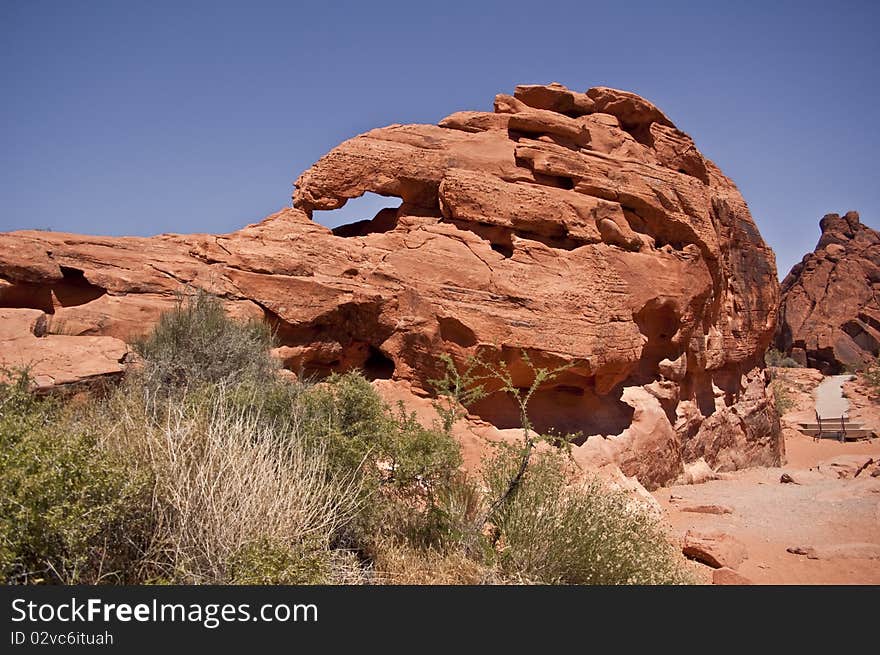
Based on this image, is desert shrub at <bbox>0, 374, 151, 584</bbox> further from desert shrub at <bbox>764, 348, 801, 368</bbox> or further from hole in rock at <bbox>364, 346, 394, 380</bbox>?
desert shrub at <bbox>764, 348, 801, 368</bbox>

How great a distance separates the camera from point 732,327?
1681 cm

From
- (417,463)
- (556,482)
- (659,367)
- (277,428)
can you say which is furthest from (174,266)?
(659,367)

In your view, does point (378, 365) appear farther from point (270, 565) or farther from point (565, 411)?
point (270, 565)

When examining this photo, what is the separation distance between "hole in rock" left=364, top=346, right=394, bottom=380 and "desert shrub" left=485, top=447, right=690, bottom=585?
5.07 m

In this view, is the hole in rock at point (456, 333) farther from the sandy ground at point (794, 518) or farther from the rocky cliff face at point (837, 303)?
the rocky cliff face at point (837, 303)

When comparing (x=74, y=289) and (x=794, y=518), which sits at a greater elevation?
(x=74, y=289)

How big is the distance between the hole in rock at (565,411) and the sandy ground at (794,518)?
66.4 inches

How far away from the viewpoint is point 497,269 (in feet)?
37.7

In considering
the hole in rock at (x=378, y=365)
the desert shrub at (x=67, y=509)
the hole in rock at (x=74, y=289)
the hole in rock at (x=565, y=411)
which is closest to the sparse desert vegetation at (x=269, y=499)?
the desert shrub at (x=67, y=509)

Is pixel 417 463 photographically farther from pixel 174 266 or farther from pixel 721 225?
pixel 721 225

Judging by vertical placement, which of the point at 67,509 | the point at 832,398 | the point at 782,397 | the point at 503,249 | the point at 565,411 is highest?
the point at 503,249

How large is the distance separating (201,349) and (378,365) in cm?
369

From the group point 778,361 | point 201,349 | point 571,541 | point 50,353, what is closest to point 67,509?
point 571,541

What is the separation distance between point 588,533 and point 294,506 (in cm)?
264
